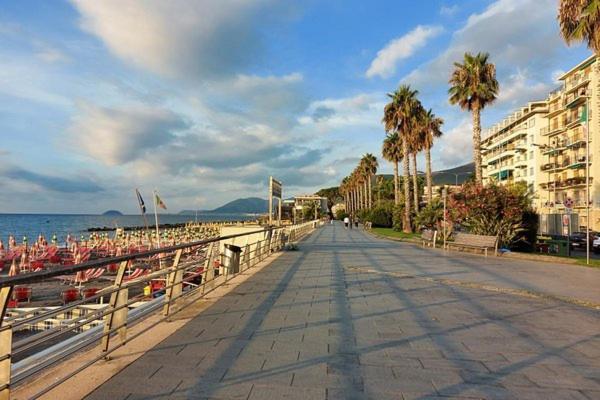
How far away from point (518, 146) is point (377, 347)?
268 feet

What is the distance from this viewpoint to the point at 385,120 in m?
41.8

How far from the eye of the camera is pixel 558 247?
21047 millimetres

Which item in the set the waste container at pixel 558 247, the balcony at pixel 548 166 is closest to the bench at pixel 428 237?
the waste container at pixel 558 247

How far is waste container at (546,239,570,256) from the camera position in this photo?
20469 mm

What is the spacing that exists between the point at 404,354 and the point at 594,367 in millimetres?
1830

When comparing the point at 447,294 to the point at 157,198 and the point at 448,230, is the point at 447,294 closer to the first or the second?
the point at 448,230

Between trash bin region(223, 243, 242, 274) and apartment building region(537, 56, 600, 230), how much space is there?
48048mm

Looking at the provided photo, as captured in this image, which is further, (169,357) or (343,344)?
(343,344)

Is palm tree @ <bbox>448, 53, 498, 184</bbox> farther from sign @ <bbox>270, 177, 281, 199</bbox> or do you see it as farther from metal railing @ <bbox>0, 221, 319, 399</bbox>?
metal railing @ <bbox>0, 221, 319, 399</bbox>

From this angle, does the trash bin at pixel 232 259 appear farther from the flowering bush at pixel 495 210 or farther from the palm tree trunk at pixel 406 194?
the palm tree trunk at pixel 406 194

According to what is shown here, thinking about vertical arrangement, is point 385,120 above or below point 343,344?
above

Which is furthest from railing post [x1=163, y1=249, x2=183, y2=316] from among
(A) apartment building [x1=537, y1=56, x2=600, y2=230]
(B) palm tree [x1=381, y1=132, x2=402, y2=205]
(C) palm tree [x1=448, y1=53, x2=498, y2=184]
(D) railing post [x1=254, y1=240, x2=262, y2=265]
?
(A) apartment building [x1=537, y1=56, x2=600, y2=230]

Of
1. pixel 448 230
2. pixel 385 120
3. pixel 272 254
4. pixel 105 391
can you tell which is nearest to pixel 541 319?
pixel 105 391

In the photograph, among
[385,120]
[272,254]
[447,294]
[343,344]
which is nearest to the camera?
[343,344]
